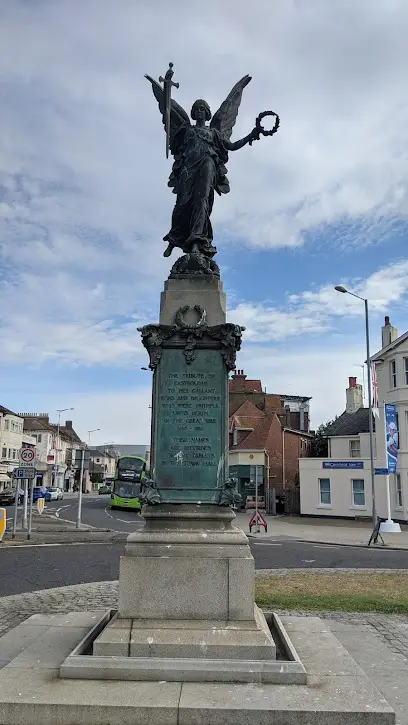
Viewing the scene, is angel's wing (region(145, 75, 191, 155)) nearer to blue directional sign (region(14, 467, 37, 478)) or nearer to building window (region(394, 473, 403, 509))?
blue directional sign (region(14, 467, 37, 478))

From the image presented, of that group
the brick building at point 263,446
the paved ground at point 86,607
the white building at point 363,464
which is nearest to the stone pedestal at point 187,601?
the paved ground at point 86,607

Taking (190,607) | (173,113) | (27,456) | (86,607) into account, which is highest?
(173,113)

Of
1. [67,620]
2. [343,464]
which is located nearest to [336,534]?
[343,464]

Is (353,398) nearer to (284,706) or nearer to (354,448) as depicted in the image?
(354,448)

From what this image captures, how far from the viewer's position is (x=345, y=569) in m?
14.8

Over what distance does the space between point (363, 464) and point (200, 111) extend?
105 ft

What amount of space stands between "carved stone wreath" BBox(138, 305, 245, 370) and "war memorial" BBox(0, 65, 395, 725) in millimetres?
13

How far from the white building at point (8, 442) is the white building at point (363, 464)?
44.6 m

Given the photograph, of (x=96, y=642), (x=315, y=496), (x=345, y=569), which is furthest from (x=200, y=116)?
(x=315, y=496)

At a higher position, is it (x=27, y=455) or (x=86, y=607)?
(x=27, y=455)

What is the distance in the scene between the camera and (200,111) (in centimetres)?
789

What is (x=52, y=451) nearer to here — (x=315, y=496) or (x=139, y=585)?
(x=315, y=496)

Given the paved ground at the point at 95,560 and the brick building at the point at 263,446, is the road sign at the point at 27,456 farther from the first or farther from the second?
the brick building at the point at 263,446

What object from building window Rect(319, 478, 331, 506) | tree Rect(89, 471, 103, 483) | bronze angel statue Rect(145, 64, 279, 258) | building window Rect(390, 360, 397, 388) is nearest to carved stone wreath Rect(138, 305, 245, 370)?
bronze angel statue Rect(145, 64, 279, 258)
